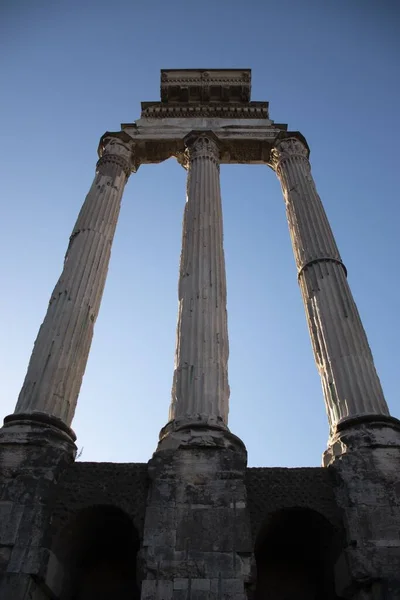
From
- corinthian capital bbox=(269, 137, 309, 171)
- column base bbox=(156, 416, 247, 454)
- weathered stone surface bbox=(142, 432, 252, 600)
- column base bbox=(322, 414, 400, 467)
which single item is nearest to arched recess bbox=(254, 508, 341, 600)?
weathered stone surface bbox=(142, 432, 252, 600)

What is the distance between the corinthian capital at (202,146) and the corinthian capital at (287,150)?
1966 mm

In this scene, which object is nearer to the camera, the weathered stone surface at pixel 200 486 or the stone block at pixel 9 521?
the weathered stone surface at pixel 200 486

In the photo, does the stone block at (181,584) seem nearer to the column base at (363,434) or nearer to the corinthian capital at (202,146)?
the column base at (363,434)

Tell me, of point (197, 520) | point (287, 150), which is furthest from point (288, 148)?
point (197, 520)

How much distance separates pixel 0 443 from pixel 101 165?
10.4 meters

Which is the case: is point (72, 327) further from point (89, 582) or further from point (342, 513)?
point (342, 513)

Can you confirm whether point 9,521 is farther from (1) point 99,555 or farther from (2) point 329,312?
(2) point 329,312

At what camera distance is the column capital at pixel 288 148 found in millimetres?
17859

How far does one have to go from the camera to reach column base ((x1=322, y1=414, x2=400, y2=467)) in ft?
31.6

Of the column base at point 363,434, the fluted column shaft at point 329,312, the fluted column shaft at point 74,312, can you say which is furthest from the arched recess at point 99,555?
the fluted column shaft at point 329,312

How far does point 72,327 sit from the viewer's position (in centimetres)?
1198

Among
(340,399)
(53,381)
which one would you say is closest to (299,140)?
(340,399)

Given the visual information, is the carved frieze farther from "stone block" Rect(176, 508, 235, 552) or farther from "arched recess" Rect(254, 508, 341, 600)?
"stone block" Rect(176, 508, 235, 552)

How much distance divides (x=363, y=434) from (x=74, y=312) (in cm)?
667
